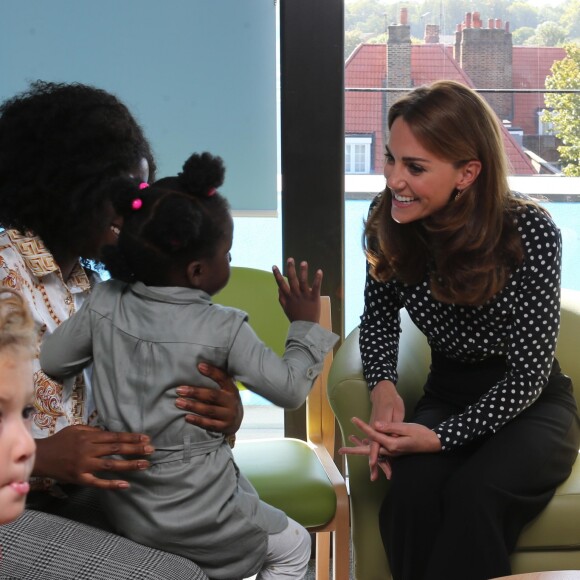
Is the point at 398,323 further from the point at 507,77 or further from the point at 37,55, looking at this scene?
the point at 37,55

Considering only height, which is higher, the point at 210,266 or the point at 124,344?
the point at 210,266

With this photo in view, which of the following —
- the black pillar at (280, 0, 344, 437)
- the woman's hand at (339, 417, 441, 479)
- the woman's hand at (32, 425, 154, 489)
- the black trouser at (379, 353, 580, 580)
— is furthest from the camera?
the black pillar at (280, 0, 344, 437)

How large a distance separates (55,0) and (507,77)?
1529mm

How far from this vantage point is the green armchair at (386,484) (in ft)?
7.05

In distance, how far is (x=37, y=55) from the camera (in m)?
2.99

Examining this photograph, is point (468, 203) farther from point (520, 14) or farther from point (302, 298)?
point (520, 14)

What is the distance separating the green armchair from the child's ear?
0.81 m

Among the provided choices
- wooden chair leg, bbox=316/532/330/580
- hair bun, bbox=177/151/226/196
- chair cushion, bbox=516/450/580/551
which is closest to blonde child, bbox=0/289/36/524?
hair bun, bbox=177/151/226/196

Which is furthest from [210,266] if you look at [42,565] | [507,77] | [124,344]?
[507,77]

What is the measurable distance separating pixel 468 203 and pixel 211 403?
873 mm

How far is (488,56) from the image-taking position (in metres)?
3.13

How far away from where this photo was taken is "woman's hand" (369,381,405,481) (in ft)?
7.09

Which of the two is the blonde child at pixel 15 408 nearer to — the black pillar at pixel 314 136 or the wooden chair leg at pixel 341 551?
the wooden chair leg at pixel 341 551

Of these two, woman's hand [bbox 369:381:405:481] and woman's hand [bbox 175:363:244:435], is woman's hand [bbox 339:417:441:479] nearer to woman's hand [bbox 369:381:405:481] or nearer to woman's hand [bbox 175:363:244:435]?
woman's hand [bbox 369:381:405:481]
